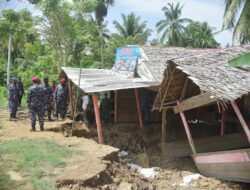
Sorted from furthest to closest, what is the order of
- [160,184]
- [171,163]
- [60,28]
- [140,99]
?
[60,28]
[140,99]
[171,163]
[160,184]

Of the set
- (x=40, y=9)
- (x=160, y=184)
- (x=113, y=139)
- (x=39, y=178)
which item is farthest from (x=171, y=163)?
(x=40, y=9)

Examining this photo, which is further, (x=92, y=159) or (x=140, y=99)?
(x=140, y=99)

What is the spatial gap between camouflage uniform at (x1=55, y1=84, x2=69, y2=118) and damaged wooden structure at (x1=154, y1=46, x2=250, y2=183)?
4843mm

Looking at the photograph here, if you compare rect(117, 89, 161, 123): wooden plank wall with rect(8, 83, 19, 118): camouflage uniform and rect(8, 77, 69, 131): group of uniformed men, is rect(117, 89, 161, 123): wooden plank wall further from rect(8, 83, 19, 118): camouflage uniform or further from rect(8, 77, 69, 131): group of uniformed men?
rect(8, 83, 19, 118): camouflage uniform

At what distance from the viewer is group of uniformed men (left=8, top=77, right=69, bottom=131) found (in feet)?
38.8

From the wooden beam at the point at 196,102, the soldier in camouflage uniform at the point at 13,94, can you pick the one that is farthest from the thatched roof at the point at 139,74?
the wooden beam at the point at 196,102

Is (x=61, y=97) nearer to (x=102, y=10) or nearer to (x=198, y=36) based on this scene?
(x=102, y=10)

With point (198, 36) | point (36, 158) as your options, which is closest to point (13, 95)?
point (36, 158)

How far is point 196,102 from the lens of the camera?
988 cm

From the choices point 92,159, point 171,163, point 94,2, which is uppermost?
point 94,2

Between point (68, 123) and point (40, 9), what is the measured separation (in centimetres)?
857

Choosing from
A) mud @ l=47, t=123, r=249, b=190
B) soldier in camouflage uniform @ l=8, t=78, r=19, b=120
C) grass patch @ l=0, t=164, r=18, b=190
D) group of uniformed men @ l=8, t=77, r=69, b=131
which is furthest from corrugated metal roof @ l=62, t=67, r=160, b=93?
grass patch @ l=0, t=164, r=18, b=190

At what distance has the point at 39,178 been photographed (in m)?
7.05

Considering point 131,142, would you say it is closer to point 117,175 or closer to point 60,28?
point 117,175
